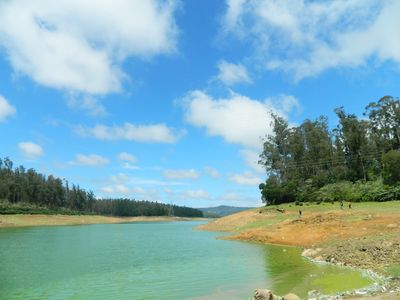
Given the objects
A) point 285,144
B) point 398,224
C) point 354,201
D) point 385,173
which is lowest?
point 398,224

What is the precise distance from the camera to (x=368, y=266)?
79.8 ft

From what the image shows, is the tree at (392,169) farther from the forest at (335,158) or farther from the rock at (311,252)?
the rock at (311,252)

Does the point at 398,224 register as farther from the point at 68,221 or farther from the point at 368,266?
the point at 68,221

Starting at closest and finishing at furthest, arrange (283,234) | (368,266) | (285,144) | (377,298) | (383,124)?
(377,298), (368,266), (283,234), (383,124), (285,144)

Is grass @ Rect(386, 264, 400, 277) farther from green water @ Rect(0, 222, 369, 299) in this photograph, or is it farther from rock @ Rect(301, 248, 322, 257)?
rock @ Rect(301, 248, 322, 257)

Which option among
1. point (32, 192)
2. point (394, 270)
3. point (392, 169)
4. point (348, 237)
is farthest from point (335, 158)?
point (32, 192)

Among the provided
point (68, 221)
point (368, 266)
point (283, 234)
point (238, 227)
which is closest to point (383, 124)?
point (238, 227)

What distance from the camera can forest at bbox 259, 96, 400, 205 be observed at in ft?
241

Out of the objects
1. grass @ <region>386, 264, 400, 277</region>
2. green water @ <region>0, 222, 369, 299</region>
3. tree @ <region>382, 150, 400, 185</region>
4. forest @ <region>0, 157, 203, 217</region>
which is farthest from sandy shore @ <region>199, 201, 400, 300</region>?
forest @ <region>0, 157, 203, 217</region>

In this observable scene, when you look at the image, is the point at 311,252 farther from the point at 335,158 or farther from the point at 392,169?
the point at 335,158

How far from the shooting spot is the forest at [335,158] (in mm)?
73500

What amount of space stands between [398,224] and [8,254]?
1381 inches

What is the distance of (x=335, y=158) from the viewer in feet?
309

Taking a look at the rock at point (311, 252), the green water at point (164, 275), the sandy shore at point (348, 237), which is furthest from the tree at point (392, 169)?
the rock at point (311, 252)
